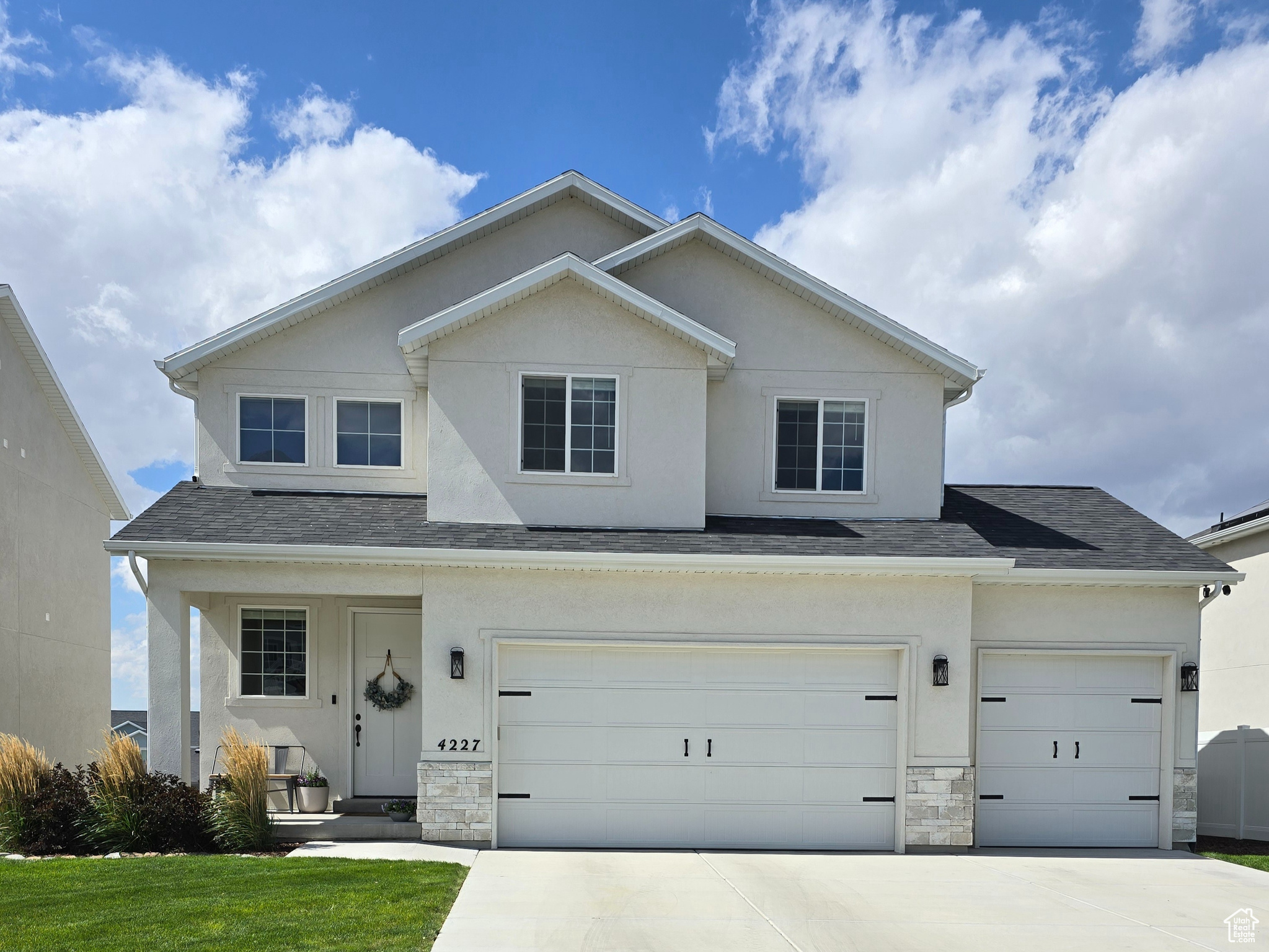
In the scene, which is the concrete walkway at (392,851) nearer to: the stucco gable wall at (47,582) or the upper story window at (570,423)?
the upper story window at (570,423)

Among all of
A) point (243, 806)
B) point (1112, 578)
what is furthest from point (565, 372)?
point (1112, 578)

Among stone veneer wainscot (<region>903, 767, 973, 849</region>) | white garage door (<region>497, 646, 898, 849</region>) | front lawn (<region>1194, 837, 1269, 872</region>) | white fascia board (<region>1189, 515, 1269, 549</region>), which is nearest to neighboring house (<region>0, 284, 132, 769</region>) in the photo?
white garage door (<region>497, 646, 898, 849</region>)

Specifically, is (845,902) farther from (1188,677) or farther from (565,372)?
(565,372)

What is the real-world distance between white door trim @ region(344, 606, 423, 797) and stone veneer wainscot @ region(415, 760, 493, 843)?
2.09m

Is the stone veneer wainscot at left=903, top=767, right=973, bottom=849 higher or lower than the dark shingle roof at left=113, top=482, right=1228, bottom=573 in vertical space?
lower

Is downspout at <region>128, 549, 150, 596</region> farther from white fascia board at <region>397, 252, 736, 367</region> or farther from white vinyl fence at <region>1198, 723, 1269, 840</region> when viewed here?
white vinyl fence at <region>1198, 723, 1269, 840</region>

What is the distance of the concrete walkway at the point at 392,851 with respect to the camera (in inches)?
382

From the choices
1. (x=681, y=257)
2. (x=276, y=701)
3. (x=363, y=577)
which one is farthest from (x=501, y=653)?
(x=681, y=257)

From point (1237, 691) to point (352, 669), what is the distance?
14.5 metres

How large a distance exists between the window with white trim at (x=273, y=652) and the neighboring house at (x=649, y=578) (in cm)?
4

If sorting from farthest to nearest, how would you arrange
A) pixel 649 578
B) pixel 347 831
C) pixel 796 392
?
pixel 796 392
pixel 649 578
pixel 347 831

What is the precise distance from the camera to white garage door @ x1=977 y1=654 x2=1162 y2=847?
37.4ft

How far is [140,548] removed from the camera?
1016 cm

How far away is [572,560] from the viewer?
1048cm
